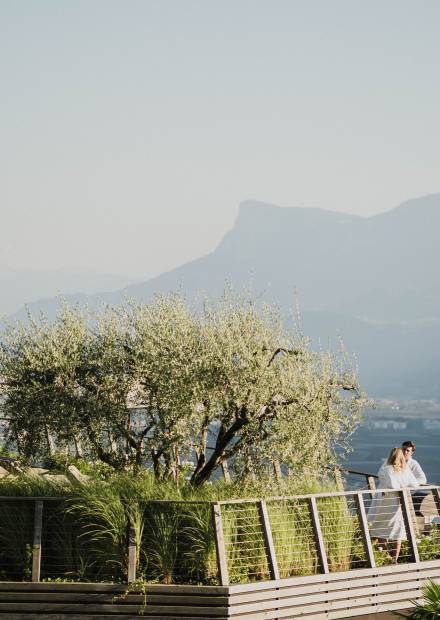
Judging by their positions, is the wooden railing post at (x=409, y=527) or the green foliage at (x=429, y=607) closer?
the green foliage at (x=429, y=607)

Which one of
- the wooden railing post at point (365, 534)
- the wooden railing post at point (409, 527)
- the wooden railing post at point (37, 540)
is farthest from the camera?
the wooden railing post at point (409, 527)

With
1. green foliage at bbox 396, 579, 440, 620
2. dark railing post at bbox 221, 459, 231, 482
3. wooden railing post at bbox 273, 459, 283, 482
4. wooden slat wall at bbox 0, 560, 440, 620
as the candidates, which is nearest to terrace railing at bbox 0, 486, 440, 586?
wooden slat wall at bbox 0, 560, 440, 620

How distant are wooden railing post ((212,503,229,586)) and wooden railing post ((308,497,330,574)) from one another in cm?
170

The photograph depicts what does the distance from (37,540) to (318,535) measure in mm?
3982

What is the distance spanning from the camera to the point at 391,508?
52.0ft

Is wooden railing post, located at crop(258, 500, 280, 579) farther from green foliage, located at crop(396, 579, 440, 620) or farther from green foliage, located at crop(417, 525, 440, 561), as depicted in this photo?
green foliage, located at crop(417, 525, 440, 561)

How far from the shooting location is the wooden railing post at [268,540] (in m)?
13.6

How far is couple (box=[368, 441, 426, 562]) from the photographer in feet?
51.5

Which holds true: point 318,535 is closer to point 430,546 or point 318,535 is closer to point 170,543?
point 170,543

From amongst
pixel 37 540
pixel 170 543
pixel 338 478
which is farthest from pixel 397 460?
pixel 37 540

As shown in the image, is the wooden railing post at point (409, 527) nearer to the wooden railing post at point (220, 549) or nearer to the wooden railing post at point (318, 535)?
the wooden railing post at point (318, 535)

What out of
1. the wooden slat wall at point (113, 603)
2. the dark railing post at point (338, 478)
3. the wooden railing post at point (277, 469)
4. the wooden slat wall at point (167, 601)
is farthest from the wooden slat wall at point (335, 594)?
the wooden railing post at point (277, 469)

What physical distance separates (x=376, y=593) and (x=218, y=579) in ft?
9.27

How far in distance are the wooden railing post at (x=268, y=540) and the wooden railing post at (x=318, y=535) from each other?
86 centimetres
